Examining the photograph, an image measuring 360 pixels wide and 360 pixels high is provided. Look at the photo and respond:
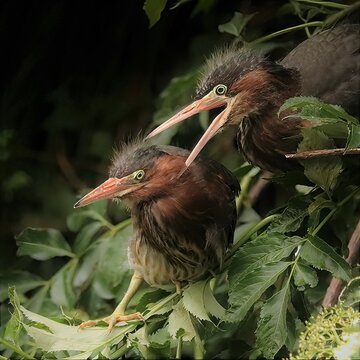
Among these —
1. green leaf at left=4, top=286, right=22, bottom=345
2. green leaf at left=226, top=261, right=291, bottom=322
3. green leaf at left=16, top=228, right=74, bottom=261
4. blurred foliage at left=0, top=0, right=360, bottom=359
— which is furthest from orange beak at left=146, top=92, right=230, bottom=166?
green leaf at left=16, top=228, right=74, bottom=261

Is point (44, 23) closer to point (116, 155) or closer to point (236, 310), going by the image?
point (116, 155)

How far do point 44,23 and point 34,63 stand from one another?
0.15 m

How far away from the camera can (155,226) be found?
5.13 feet

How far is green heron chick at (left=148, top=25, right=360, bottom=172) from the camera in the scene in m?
1.55

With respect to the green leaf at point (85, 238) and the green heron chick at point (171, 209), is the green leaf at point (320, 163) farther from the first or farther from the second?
the green leaf at point (85, 238)

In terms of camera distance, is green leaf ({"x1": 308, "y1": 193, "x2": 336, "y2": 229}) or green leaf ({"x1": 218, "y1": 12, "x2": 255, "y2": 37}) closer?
green leaf ({"x1": 308, "y1": 193, "x2": 336, "y2": 229})

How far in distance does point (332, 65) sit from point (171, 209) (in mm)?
415

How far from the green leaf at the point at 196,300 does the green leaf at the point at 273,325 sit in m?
0.13

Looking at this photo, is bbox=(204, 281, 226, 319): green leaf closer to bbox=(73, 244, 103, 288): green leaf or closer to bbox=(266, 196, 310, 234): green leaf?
bbox=(266, 196, 310, 234): green leaf

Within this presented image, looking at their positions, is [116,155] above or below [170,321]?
above

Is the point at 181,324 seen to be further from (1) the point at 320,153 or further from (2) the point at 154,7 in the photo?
(2) the point at 154,7

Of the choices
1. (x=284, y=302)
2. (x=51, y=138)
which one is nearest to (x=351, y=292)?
(x=284, y=302)

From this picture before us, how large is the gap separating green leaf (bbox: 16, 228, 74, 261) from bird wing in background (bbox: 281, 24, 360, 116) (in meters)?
0.61

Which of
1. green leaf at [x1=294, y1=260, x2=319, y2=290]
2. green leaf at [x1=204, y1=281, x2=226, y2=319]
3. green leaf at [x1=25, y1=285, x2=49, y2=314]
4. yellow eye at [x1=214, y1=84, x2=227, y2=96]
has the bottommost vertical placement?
green leaf at [x1=25, y1=285, x2=49, y2=314]
